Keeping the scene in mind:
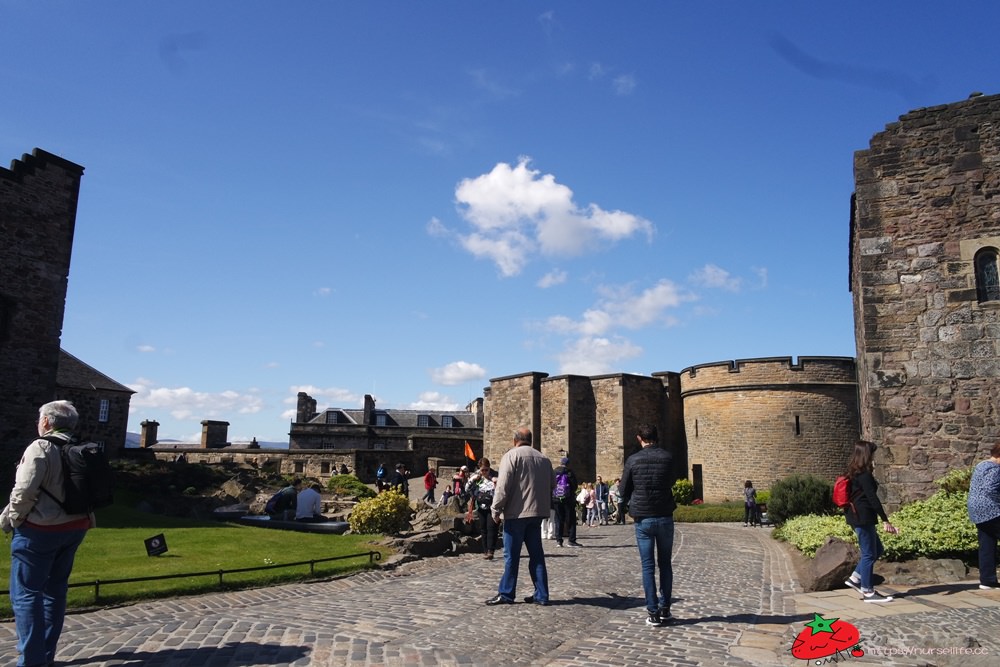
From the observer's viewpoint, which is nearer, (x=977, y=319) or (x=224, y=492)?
(x=977, y=319)

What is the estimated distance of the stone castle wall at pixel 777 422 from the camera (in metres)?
31.0

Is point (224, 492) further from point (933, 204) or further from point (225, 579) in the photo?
point (933, 204)

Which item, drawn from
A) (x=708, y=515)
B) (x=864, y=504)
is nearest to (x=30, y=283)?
(x=864, y=504)

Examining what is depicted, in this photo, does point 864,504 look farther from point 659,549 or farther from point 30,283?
point 30,283

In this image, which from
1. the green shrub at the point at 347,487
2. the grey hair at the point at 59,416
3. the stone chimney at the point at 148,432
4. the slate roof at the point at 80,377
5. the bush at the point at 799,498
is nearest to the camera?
the grey hair at the point at 59,416

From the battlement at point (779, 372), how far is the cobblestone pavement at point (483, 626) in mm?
23769

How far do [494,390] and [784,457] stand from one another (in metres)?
17.7

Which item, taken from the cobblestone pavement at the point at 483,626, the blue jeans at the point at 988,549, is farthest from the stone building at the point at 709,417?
the blue jeans at the point at 988,549

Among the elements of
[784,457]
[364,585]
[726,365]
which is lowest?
[364,585]

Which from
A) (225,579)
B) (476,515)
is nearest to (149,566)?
(225,579)

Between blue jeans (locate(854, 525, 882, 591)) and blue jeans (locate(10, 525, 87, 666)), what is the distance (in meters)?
8.06

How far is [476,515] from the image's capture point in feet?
45.9

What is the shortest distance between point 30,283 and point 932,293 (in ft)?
69.6

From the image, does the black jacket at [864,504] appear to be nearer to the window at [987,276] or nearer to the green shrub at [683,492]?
the window at [987,276]
